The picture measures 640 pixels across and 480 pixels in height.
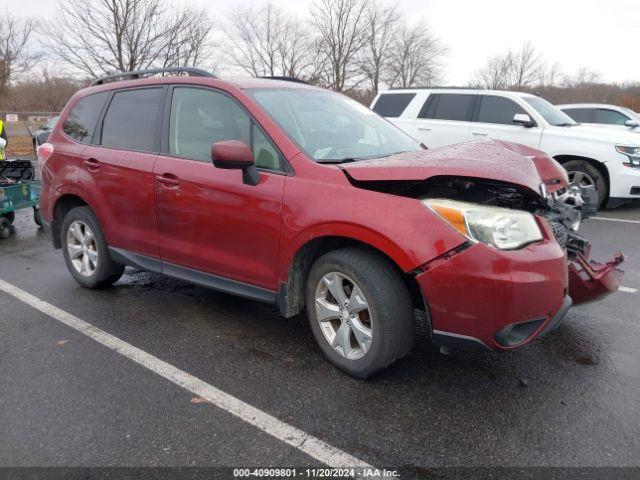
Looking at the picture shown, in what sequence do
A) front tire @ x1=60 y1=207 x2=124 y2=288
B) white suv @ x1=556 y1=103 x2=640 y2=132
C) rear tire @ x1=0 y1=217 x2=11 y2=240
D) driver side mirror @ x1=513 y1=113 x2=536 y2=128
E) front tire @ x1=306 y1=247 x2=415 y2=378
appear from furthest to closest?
white suv @ x1=556 y1=103 x2=640 y2=132 < driver side mirror @ x1=513 y1=113 x2=536 y2=128 < rear tire @ x1=0 y1=217 x2=11 y2=240 < front tire @ x1=60 y1=207 x2=124 y2=288 < front tire @ x1=306 y1=247 x2=415 y2=378

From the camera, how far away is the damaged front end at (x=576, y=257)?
311 cm

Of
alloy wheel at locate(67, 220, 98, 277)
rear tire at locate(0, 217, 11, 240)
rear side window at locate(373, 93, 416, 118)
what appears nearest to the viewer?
alloy wheel at locate(67, 220, 98, 277)

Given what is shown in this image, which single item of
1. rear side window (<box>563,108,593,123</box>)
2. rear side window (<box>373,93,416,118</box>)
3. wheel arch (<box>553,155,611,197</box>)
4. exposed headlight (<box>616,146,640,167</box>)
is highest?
rear side window (<box>373,93,416,118</box>)

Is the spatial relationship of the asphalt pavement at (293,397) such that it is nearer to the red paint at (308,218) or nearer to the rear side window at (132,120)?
the red paint at (308,218)

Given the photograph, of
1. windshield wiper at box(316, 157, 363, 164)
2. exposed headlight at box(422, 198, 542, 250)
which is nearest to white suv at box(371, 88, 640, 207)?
windshield wiper at box(316, 157, 363, 164)

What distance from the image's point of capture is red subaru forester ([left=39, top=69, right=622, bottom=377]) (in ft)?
8.32

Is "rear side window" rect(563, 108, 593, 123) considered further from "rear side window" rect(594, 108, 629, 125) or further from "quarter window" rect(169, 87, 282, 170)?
"quarter window" rect(169, 87, 282, 170)

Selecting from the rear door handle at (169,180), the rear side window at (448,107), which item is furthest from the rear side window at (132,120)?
the rear side window at (448,107)

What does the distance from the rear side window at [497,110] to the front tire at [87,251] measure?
21.4 feet

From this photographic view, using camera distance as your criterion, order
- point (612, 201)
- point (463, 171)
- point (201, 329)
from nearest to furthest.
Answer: point (463, 171)
point (201, 329)
point (612, 201)

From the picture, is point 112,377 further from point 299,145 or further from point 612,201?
point 612,201

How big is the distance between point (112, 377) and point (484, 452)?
2.15m

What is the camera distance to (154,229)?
3.87 m

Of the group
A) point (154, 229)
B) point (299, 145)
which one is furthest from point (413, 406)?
point (154, 229)
